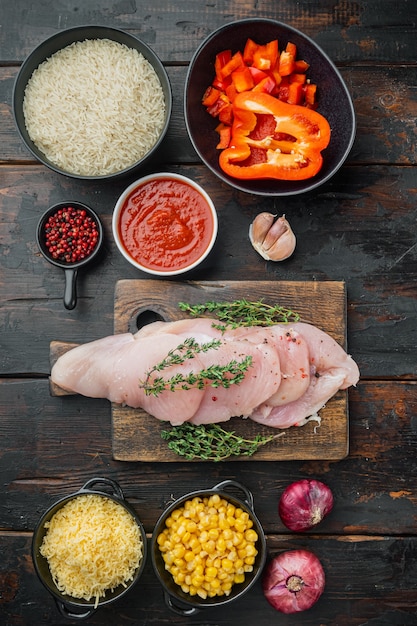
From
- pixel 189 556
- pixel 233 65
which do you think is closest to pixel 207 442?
pixel 189 556

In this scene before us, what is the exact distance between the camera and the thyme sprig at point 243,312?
2.40 m

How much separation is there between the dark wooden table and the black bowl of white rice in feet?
0.61

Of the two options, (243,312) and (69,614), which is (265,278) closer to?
(243,312)

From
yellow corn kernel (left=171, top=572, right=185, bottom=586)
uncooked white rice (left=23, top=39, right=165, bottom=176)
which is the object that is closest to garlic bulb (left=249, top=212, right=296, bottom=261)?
uncooked white rice (left=23, top=39, right=165, bottom=176)

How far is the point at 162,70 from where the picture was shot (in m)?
2.30

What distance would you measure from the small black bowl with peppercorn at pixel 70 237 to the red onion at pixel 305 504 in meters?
1.12

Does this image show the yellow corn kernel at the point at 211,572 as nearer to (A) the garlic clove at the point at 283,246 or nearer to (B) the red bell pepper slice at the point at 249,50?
(A) the garlic clove at the point at 283,246

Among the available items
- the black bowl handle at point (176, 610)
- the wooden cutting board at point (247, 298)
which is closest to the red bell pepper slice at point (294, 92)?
the wooden cutting board at point (247, 298)

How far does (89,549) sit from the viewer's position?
7.21 ft

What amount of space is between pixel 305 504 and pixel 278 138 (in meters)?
1.38

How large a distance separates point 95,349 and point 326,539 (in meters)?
1.20

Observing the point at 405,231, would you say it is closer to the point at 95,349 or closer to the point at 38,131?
the point at 95,349

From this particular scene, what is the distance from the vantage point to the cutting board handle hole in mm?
2484

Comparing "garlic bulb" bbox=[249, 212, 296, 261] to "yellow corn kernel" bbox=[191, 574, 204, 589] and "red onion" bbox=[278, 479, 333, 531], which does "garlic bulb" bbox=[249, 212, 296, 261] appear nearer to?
"red onion" bbox=[278, 479, 333, 531]
